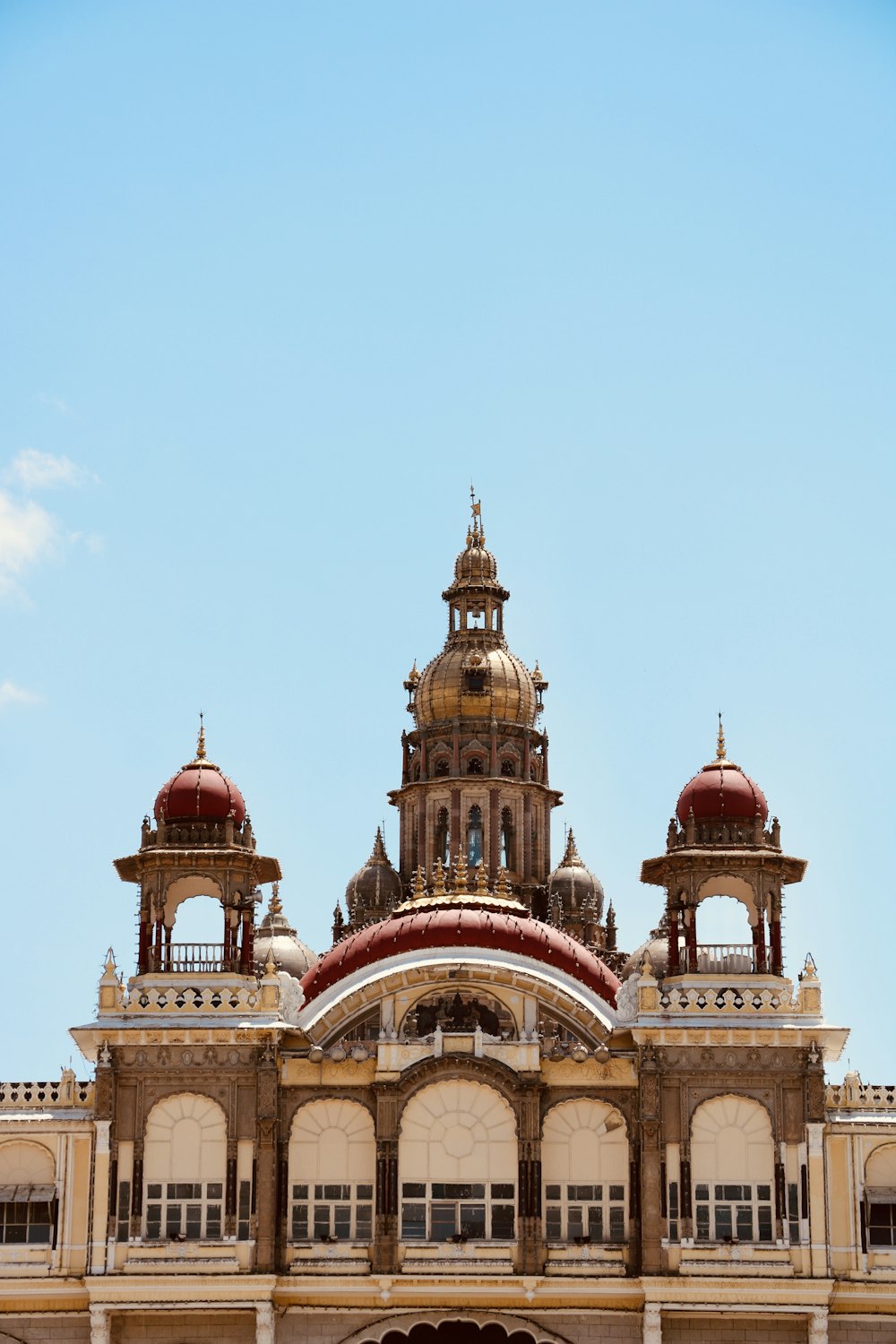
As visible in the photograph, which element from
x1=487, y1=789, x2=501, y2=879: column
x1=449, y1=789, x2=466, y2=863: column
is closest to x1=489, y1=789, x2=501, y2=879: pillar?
x1=487, y1=789, x2=501, y2=879: column

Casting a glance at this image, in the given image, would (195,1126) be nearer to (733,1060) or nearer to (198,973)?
(198,973)

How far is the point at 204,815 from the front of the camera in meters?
72.3

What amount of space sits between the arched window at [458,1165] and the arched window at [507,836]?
2305 centimetres

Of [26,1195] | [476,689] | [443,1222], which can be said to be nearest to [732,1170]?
[443,1222]

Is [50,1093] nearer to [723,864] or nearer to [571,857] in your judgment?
[723,864]

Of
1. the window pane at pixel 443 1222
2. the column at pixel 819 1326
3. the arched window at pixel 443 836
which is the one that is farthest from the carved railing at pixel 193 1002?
the arched window at pixel 443 836

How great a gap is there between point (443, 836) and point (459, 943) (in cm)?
1618

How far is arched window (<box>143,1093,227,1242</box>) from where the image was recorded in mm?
68000

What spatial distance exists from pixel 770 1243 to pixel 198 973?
52.0 feet

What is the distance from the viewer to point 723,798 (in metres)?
72.4

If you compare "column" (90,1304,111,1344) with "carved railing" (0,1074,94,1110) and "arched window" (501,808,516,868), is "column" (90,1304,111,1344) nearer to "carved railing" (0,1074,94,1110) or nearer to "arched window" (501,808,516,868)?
"carved railing" (0,1074,94,1110)

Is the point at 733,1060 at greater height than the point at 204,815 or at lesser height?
lesser

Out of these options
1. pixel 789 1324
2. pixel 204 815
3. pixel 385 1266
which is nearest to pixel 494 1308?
pixel 385 1266

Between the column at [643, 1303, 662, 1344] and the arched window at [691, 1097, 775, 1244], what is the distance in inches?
81.2
